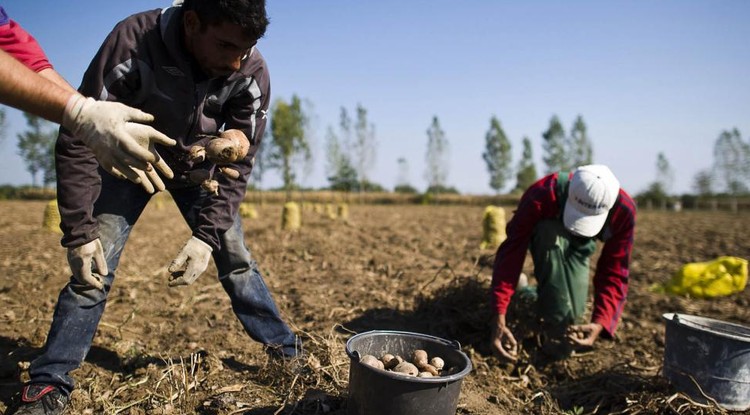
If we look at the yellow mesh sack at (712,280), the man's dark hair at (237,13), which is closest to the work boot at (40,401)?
the man's dark hair at (237,13)

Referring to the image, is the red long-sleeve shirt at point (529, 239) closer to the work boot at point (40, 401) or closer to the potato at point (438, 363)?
the potato at point (438, 363)

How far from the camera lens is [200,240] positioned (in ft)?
7.73

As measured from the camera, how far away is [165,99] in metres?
2.17

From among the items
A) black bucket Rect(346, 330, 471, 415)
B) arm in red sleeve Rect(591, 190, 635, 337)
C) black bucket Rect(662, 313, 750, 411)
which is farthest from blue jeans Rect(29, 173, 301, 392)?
black bucket Rect(662, 313, 750, 411)

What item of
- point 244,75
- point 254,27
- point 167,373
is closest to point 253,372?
point 167,373

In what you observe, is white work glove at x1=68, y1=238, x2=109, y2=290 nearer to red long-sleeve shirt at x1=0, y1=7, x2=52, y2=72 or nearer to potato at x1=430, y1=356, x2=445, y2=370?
red long-sleeve shirt at x1=0, y1=7, x2=52, y2=72

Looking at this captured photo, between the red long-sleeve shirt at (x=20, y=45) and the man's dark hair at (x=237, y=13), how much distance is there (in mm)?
655

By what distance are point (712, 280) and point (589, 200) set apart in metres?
3.57

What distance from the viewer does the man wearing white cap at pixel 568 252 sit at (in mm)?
2934

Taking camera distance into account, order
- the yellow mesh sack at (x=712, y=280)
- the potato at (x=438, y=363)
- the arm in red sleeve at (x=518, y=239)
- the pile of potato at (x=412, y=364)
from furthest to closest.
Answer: the yellow mesh sack at (x=712, y=280) < the arm in red sleeve at (x=518, y=239) < the potato at (x=438, y=363) < the pile of potato at (x=412, y=364)

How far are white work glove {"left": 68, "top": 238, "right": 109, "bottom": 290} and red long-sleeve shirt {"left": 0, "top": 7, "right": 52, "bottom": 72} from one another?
2.50 ft

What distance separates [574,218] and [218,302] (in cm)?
299

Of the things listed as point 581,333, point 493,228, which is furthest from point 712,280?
point 581,333

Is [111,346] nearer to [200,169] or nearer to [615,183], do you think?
[200,169]
